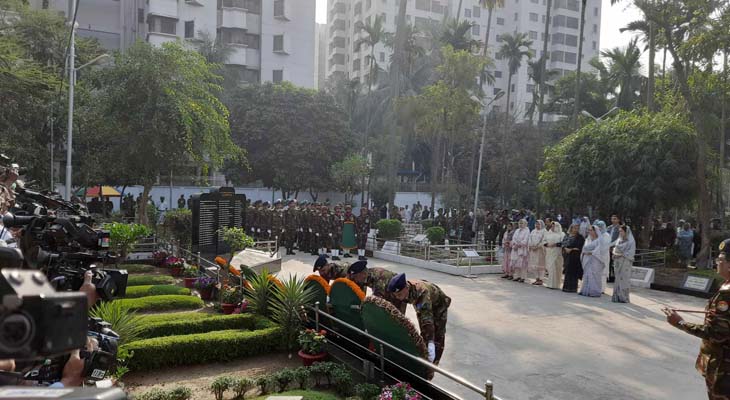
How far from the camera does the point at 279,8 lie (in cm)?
4816

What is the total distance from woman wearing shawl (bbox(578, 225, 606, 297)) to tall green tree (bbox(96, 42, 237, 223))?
12.3 metres

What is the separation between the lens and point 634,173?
18.7 meters

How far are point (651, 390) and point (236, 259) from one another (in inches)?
316

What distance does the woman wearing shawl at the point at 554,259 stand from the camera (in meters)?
14.2

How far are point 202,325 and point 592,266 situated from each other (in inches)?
365

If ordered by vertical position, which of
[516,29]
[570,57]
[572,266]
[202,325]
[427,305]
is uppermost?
[516,29]

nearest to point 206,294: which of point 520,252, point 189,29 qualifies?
point 520,252

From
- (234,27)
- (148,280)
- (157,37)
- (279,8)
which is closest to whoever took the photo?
(148,280)

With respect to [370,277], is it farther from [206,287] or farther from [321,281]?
[206,287]

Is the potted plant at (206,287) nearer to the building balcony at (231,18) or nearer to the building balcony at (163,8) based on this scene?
the building balcony at (163,8)

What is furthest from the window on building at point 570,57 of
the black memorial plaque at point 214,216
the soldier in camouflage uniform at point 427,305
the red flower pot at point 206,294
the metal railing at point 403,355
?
the soldier in camouflage uniform at point 427,305

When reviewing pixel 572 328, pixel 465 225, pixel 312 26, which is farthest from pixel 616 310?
pixel 312 26

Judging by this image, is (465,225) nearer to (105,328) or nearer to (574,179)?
(574,179)

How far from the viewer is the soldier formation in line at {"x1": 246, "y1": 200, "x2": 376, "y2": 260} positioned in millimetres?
19016
